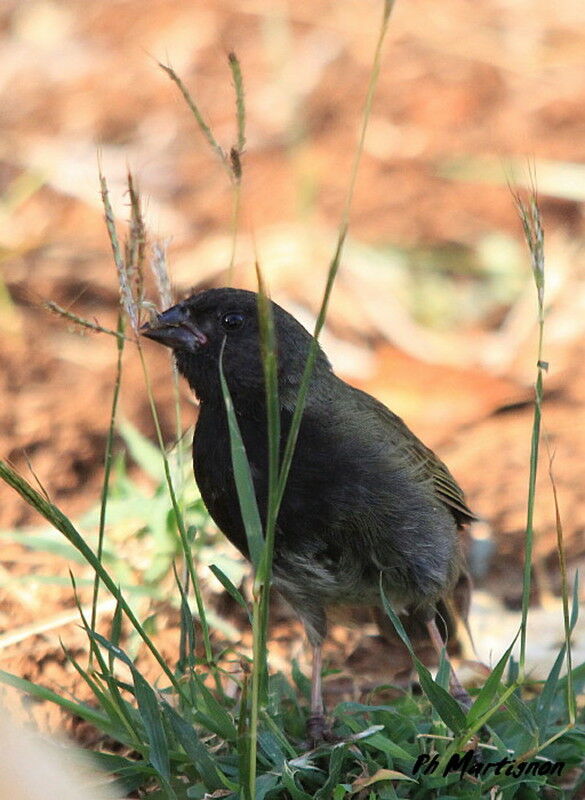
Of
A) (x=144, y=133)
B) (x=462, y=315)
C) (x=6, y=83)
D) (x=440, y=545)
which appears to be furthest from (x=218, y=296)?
(x=6, y=83)

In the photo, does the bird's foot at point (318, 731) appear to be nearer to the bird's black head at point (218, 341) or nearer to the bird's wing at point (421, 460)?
the bird's wing at point (421, 460)

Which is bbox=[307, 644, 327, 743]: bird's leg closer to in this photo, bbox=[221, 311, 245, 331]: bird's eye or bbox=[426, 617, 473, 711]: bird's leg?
bbox=[426, 617, 473, 711]: bird's leg

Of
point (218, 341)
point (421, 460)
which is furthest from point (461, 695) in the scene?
point (218, 341)

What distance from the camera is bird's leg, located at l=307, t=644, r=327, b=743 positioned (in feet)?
11.8

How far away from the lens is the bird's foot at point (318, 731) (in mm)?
3512

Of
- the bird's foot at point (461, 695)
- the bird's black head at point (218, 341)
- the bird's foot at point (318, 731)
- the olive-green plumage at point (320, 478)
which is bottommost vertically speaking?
the bird's foot at point (318, 731)

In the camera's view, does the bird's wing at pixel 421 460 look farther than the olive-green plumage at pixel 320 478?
Yes

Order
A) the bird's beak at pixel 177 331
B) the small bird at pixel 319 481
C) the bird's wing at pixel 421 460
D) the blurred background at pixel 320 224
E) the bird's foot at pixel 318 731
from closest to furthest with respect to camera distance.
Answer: the bird's foot at pixel 318 731 → the small bird at pixel 319 481 → the bird's beak at pixel 177 331 → the bird's wing at pixel 421 460 → the blurred background at pixel 320 224

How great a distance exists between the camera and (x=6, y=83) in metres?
8.48

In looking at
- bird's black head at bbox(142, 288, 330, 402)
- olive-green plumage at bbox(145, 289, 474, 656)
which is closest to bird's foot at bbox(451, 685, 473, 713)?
olive-green plumage at bbox(145, 289, 474, 656)

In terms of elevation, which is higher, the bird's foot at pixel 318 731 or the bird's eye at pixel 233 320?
the bird's eye at pixel 233 320

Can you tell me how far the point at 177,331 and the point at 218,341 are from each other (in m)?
0.14

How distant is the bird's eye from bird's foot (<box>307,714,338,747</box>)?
127 cm

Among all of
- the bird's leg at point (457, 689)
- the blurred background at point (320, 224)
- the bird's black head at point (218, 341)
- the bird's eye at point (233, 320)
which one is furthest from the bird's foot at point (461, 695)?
the bird's eye at point (233, 320)
